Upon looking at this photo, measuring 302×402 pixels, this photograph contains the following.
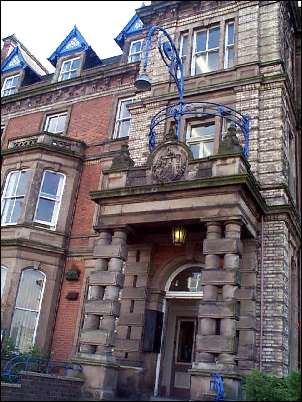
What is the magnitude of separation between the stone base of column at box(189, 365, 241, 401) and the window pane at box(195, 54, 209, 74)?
35.5 feet

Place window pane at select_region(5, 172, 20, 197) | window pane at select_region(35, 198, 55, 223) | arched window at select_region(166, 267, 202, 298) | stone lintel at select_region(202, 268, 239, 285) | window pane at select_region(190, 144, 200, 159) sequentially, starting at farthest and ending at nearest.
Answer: window pane at select_region(5, 172, 20, 197) → window pane at select_region(35, 198, 55, 223) → window pane at select_region(190, 144, 200, 159) → arched window at select_region(166, 267, 202, 298) → stone lintel at select_region(202, 268, 239, 285)

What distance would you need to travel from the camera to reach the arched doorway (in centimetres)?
1392

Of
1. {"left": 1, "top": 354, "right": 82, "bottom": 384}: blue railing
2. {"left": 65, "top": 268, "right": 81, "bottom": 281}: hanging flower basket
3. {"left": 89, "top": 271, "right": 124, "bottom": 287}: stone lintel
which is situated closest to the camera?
{"left": 1, "top": 354, "right": 82, "bottom": 384}: blue railing

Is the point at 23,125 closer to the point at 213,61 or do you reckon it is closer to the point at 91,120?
the point at 91,120

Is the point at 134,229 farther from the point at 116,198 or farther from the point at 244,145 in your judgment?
the point at 244,145

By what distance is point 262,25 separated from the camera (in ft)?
54.2

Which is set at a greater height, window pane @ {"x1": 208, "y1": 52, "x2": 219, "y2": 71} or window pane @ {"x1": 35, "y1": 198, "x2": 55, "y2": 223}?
window pane @ {"x1": 208, "y1": 52, "x2": 219, "y2": 71}

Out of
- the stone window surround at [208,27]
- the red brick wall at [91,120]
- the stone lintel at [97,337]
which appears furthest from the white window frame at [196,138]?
the stone lintel at [97,337]

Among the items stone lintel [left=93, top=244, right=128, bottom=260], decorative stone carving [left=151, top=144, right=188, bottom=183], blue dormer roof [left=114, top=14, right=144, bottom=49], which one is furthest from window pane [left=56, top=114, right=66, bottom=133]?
stone lintel [left=93, top=244, right=128, bottom=260]

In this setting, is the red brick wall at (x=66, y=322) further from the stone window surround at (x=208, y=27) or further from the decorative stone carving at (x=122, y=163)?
the stone window surround at (x=208, y=27)

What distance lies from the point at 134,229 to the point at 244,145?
4.29m

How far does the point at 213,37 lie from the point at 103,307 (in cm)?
1098

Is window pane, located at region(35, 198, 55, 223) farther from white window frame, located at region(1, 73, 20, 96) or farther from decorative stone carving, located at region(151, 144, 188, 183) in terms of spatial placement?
white window frame, located at region(1, 73, 20, 96)

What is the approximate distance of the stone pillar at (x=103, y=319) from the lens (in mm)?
11672
